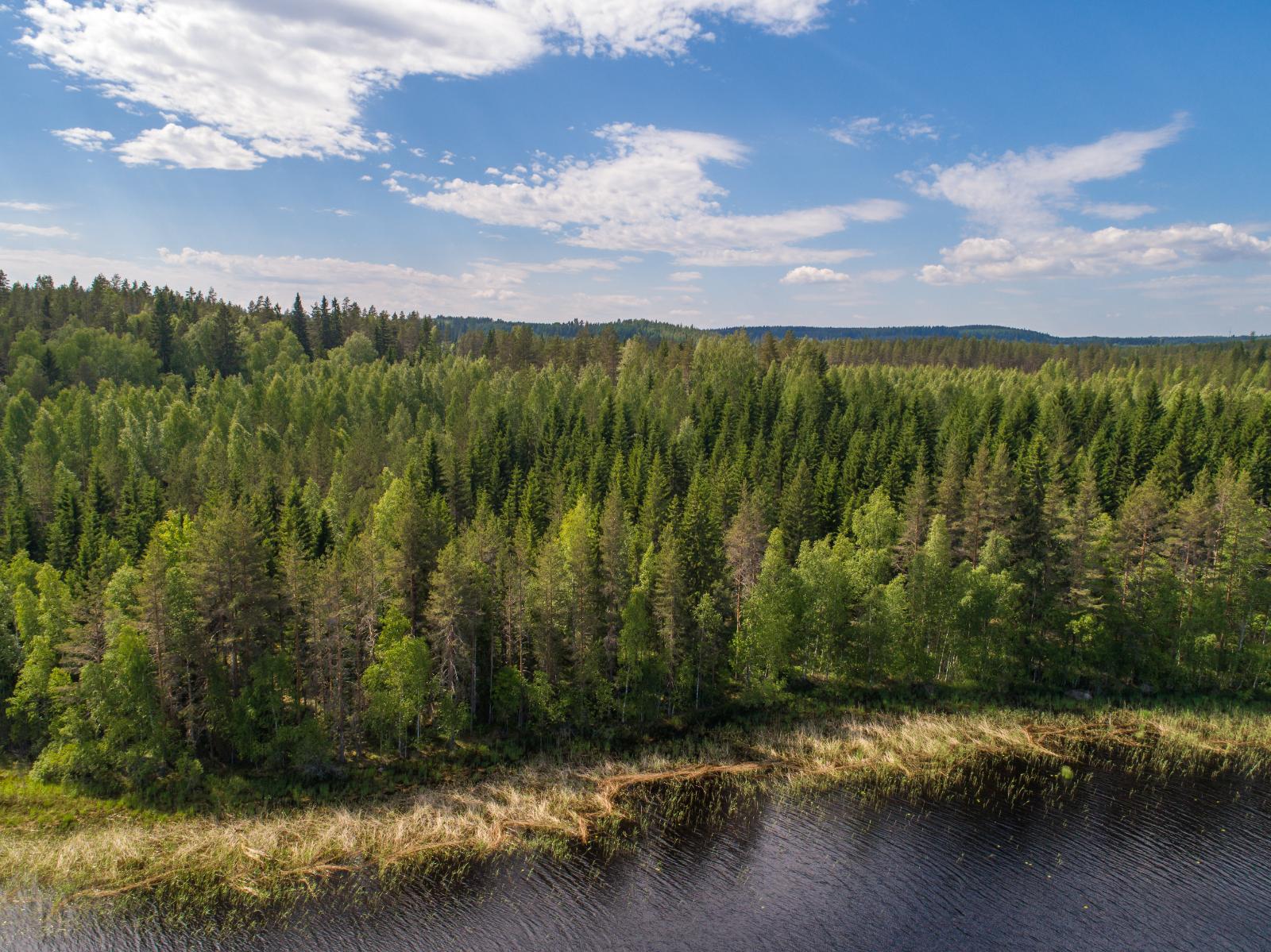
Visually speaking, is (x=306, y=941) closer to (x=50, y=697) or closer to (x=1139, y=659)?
(x=50, y=697)

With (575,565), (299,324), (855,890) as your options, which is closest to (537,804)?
(575,565)

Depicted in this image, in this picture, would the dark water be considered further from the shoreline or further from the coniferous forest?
the coniferous forest

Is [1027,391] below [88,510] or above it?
above

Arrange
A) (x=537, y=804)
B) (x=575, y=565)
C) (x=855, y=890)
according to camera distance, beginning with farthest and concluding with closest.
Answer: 1. (x=575, y=565)
2. (x=537, y=804)
3. (x=855, y=890)

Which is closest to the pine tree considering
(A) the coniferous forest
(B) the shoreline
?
(A) the coniferous forest

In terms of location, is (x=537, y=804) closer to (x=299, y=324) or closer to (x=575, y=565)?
(x=575, y=565)

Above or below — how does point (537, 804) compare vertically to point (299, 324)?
below

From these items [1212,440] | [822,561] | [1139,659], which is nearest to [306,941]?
[822,561]
